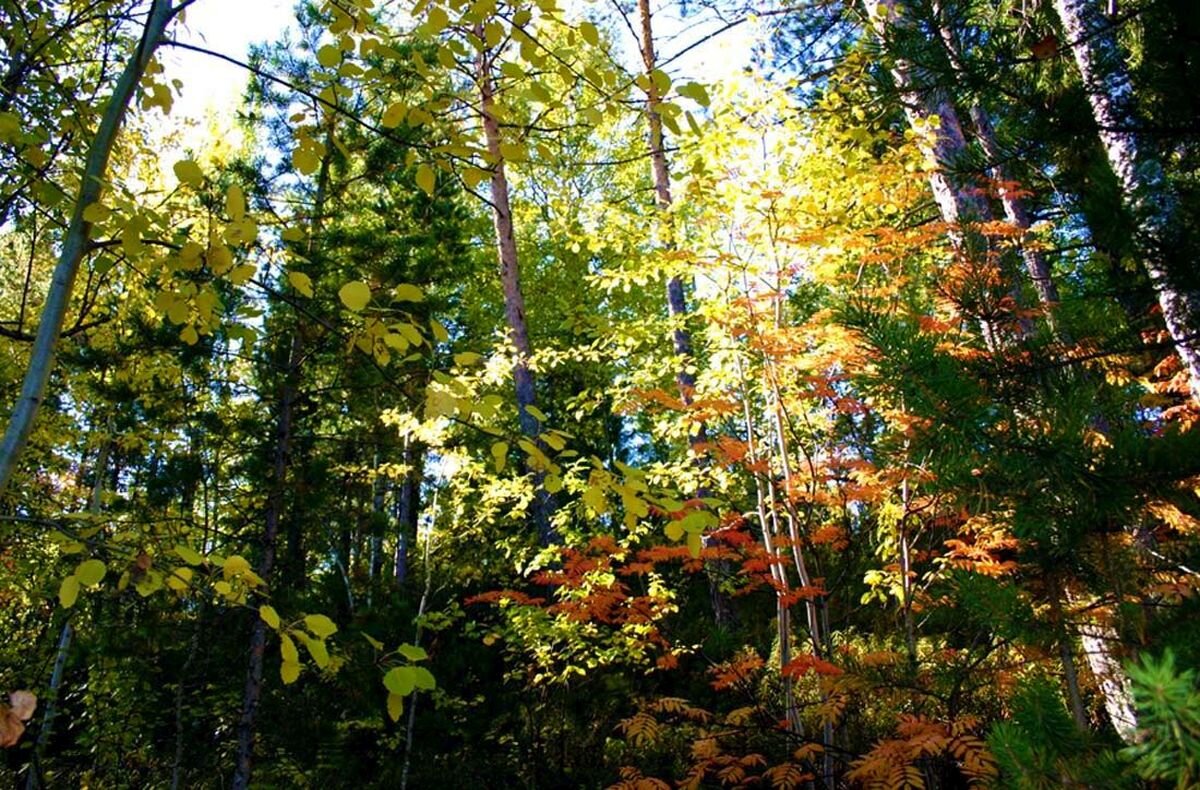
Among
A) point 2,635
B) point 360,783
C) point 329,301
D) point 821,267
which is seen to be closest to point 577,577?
point 821,267

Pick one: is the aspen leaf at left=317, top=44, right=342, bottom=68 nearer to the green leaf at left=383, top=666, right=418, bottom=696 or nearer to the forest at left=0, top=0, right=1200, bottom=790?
the forest at left=0, top=0, right=1200, bottom=790

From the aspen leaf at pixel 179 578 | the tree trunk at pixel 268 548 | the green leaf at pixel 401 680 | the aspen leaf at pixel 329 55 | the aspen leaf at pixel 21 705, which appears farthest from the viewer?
the tree trunk at pixel 268 548

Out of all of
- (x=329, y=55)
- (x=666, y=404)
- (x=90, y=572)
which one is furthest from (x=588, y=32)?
(x=666, y=404)

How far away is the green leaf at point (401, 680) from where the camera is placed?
1234 mm

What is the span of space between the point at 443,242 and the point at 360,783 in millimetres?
4922

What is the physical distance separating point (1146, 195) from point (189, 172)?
1912mm

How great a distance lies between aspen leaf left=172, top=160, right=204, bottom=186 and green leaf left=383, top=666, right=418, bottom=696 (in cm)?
95

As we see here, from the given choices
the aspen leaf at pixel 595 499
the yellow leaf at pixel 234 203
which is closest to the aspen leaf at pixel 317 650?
the aspen leaf at pixel 595 499

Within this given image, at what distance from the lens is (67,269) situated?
1.39m

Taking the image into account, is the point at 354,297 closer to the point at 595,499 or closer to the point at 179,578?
the point at 595,499

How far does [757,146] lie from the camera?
15.4ft

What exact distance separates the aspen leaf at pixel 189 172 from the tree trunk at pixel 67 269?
126 mm

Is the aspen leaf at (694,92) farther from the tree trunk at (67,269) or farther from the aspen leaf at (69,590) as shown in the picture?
the aspen leaf at (69,590)

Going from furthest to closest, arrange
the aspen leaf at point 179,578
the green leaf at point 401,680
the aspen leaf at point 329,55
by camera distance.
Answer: the aspen leaf at point 329,55 < the aspen leaf at point 179,578 < the green leaf at point 401,680
